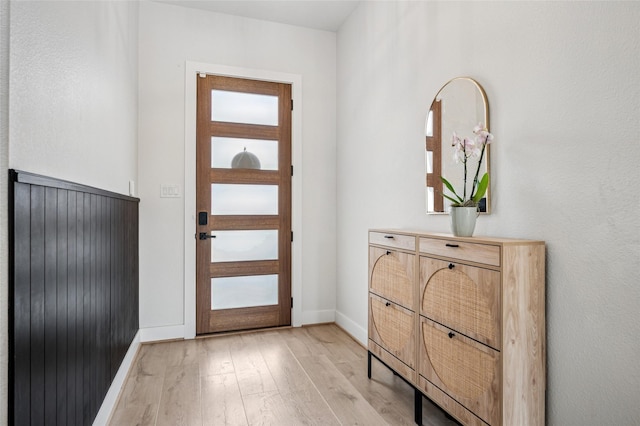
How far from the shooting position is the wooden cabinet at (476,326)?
54.2 inches

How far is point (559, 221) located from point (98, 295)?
78.9 inches

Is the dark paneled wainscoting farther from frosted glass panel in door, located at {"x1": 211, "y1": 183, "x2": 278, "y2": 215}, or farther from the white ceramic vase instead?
the white ceramic vase

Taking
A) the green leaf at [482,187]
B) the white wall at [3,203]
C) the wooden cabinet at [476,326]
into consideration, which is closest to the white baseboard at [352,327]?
the wooden cabinet at [476,326]

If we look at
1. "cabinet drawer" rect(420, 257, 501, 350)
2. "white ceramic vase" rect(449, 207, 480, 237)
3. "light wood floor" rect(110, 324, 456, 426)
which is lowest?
"light wood floor" rect(110, 324, 456, 426)

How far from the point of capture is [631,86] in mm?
1188

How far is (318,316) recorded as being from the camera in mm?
3551

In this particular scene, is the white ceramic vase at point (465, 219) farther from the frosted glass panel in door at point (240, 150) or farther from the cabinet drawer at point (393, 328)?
the frosted glass panel in door at point (240, 150)

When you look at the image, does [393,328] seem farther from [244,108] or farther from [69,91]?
[244,108]

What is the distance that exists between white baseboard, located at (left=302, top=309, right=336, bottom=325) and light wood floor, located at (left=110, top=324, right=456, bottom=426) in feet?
1.39

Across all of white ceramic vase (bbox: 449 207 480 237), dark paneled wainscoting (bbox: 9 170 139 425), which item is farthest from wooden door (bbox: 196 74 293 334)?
white ceramic vase (bbox: 449 207 480 237)

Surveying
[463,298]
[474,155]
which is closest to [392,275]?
[463,298]

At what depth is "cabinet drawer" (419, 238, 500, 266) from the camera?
141cm

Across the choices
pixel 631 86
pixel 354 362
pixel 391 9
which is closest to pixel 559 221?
pixel 631 86

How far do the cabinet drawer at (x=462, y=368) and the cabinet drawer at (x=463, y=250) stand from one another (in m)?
0.35
